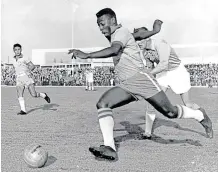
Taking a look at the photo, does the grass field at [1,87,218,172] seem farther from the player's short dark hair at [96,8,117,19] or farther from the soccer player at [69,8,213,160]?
the player's short dark hair at [96,8,117,19]

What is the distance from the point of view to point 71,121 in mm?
10500

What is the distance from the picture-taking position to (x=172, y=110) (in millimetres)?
6078

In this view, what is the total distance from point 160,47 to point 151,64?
0.43 meters

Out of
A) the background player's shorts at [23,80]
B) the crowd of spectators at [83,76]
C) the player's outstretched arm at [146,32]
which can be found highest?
the player's outstretched arm at [146,32]

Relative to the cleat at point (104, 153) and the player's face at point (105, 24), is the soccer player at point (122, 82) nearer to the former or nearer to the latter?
the player's face at point (105, 24)

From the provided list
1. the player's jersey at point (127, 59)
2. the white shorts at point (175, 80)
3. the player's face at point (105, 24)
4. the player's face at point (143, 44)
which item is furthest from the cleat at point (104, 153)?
the white shorts at point (175, 80)

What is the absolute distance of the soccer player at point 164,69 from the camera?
23.7 feet

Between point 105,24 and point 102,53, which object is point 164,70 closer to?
point 105,24

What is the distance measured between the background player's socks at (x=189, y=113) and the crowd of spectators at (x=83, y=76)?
3540 cm

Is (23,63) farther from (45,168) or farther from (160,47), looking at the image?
(45,168)

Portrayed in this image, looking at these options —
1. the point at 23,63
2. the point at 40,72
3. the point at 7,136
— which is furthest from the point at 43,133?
the point at 40,72

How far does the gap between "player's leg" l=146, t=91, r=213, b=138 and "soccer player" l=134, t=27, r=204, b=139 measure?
40 centimetres

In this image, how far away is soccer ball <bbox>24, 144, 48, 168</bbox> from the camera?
200 inches

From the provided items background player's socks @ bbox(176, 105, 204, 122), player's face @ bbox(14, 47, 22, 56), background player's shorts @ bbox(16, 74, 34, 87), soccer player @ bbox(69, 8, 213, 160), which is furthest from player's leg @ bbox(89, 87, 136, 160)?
background player's shorts @ bbox(16, 74, 34, 87)
